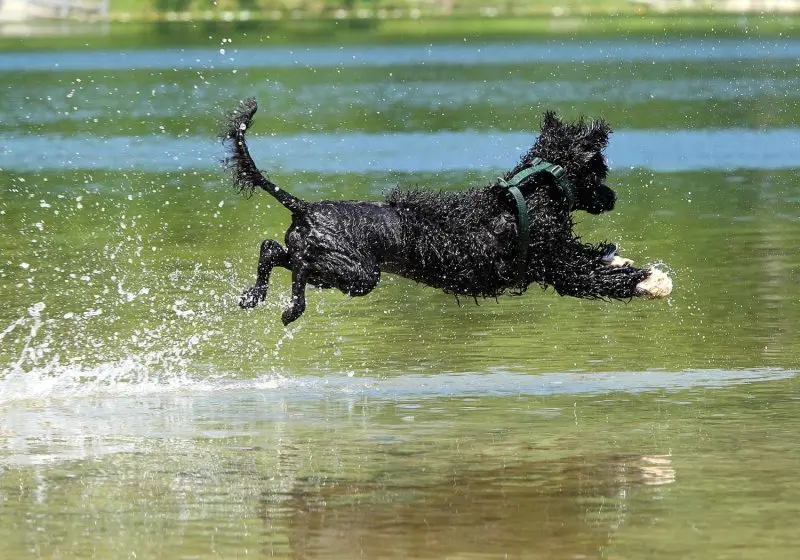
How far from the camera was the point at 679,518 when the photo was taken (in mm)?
6656

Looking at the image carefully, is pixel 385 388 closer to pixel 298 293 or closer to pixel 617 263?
pixel 298 293

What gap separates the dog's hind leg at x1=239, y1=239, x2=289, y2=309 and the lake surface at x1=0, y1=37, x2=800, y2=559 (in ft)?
1.83

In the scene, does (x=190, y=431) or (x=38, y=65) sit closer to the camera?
(x=190, y=431)

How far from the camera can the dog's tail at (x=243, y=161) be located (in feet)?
28.4

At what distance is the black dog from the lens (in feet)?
28.2

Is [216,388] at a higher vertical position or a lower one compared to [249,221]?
lower

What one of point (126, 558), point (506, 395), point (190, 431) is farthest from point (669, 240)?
point (126, 558)

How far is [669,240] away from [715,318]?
11.5 feet

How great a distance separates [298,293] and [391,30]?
67.8 meters

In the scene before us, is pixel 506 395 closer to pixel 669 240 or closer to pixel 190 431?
pixel 190 431

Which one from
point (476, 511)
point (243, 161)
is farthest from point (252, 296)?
point (476, 511)

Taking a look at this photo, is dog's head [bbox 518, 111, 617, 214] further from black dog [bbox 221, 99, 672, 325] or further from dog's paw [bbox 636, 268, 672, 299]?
dog's paw [bbox 636, 268, 672, 299]

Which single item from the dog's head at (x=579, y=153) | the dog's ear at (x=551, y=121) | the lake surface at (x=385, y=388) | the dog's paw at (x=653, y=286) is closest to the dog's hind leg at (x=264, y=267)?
the lake surface at (x=385, y=388)

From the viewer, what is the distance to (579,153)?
885 cm
